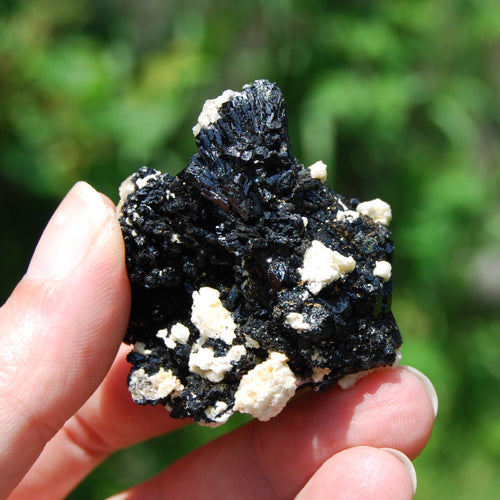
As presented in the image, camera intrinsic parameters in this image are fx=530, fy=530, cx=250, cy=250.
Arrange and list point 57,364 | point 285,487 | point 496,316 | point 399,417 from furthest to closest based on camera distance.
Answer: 1. point 496,316
2. point 285,487
3. point 399,417
4. point 57,364

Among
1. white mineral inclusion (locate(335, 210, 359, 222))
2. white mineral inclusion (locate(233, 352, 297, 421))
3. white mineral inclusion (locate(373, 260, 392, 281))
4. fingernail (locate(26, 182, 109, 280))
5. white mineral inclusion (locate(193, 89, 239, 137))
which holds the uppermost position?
white mineral inclusion (locate(193, 89, 239, 137))

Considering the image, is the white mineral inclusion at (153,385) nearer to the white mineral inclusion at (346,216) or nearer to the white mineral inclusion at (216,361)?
the white mineral inclusion at (216,361)

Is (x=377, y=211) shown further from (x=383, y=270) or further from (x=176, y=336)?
(x=176, y=336)

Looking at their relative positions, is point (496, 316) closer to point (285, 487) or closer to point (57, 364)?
point (285, 487)

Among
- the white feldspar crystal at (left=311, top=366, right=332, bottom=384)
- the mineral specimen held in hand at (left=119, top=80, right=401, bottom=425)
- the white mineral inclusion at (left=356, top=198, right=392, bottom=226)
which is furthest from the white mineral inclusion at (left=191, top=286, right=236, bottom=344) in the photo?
the white mineral inclusion at (left=356, top=198, right=392, bottom=226)

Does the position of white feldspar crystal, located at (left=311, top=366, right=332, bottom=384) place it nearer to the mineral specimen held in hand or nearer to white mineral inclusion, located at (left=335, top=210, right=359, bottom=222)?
the mineral specimen held in hand

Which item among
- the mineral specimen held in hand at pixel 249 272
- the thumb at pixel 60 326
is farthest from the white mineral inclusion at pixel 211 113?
the thumb at pixel 60 326

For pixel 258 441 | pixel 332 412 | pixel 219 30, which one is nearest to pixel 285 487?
pixel 258 441
